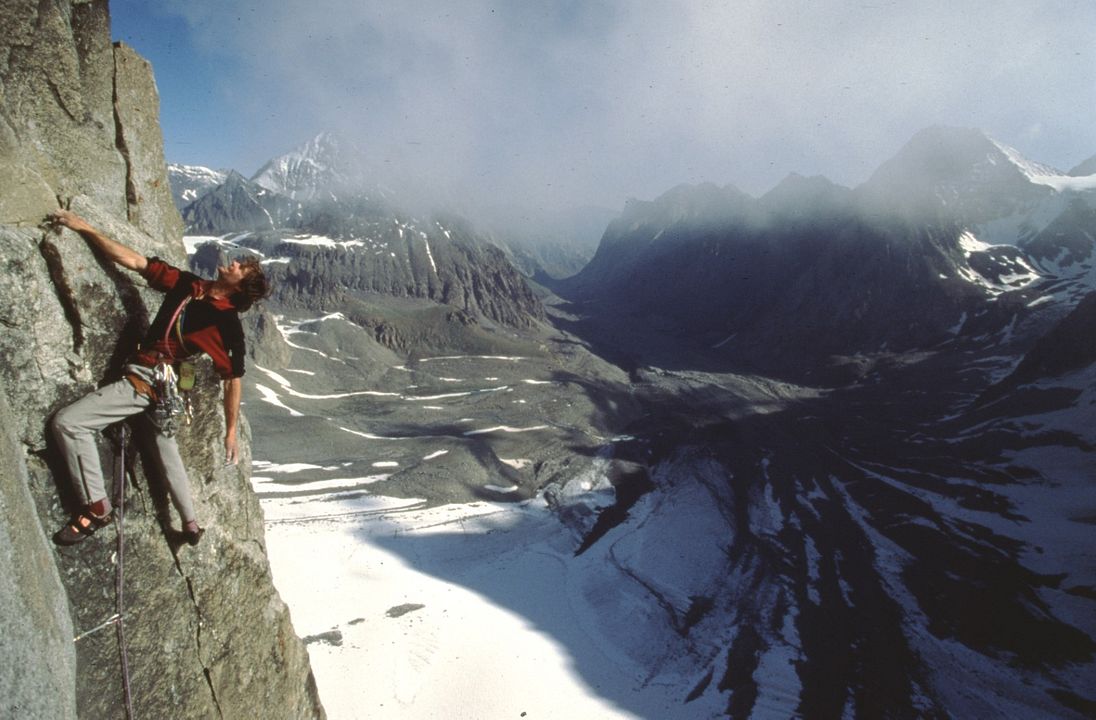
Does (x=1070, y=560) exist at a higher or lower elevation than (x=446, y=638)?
lower

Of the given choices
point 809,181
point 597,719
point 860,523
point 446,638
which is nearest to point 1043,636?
point 860,523

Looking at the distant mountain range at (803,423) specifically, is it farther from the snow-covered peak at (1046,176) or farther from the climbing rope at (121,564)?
the climbing rope at (121,564)

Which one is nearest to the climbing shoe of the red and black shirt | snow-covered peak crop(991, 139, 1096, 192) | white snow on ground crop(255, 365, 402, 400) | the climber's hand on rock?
the red and black shirt

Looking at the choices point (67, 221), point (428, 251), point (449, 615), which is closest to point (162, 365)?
point (67, 221)

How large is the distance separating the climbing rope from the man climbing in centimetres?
21

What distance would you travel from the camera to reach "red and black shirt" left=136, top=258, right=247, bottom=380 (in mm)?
5531

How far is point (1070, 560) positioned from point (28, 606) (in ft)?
193

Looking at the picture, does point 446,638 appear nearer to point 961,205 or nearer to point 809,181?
point 961,205

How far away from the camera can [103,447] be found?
550cm

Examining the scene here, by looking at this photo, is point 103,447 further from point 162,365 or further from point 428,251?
point 428,251

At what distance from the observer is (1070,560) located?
133ft

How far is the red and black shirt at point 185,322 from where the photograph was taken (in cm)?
553

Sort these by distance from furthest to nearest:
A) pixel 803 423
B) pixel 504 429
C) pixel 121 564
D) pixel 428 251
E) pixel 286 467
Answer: pixel 428 251, pixel 803 423, pixel 504 429, pixel 286 467, pixel 121 564

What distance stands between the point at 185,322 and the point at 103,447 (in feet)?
4.97
